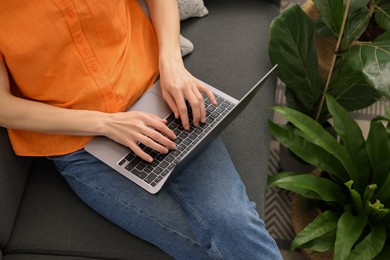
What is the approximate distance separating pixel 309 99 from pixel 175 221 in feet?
2.04

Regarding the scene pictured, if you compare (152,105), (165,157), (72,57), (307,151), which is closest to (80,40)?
(72,57)

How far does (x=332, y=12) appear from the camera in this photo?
117 centimetres

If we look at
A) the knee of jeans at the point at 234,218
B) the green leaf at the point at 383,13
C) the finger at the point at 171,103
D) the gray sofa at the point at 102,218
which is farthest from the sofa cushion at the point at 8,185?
the green leaf at the point at 383,13

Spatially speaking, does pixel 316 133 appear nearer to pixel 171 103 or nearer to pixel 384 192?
pixel 384 192

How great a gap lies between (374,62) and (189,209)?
58cm

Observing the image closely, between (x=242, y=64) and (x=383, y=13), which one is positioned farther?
(x=242, y=64)

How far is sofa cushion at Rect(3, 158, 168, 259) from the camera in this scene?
3.63 ft

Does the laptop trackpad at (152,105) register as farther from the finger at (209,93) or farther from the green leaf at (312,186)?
the green leaf at (312,186)

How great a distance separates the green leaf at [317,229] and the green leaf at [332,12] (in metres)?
0.49

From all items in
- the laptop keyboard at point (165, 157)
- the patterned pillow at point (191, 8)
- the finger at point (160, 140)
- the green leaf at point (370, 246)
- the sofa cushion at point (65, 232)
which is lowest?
the sofa cushion at point (65, 232)

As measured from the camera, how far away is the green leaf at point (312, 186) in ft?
3.91

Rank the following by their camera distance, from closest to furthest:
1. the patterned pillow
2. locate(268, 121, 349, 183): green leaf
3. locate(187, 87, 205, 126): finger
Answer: locate(187, 87, 205, 126): finger
locate(268, 121, 349, 183): green leaf
the patterned pillow

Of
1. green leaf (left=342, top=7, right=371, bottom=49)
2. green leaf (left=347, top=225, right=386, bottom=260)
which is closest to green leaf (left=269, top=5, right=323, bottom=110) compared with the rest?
green leaf (left=342, top=7, right=371, bottom=49)

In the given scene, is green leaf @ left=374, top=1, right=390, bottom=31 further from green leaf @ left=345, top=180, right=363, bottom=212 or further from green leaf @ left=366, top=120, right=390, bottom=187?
green leaf @ left=345, top=180, right=363, bottom=212
